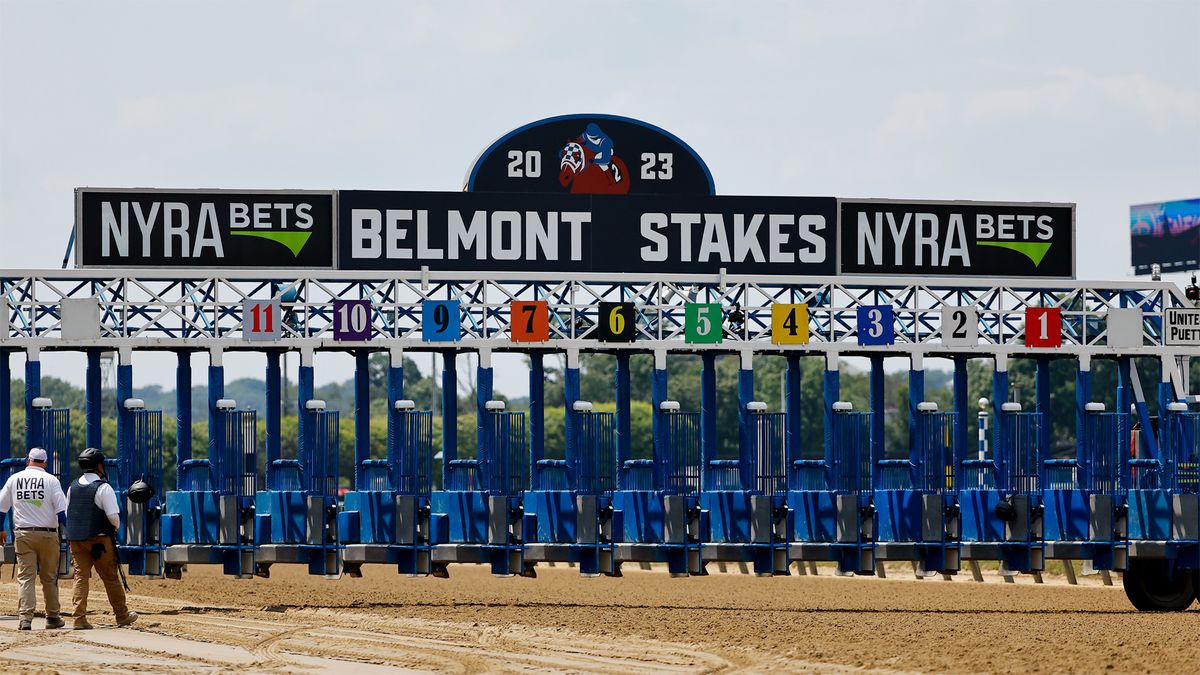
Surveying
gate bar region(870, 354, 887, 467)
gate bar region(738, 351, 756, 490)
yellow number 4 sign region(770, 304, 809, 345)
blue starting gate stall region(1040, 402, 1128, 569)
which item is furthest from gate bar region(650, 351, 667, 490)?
blue starting gate stall region(1040, 402, 1128, 569)

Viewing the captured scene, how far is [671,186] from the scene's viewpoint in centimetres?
2478

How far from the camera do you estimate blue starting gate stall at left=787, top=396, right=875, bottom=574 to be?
23.4 meters

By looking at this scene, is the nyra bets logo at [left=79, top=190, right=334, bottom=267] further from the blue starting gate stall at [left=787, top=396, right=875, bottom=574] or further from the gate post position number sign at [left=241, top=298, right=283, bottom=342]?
the blue starting gate stall at [left=787, top=396, right=875, bottom=574]

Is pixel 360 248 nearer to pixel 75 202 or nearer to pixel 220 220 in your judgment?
pixel 220 220


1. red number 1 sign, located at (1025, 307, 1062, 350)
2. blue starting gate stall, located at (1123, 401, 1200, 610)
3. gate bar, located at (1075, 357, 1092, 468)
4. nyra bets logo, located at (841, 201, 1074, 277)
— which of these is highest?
nyra bets logo, located at (841, 201, 1074, 277)

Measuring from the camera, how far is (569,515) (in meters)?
23.3

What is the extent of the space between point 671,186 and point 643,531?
4.37m

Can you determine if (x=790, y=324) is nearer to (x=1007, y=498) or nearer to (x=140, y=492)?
(x=1007, y=498)

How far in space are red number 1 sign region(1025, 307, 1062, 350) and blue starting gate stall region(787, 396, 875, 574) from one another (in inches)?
92.4

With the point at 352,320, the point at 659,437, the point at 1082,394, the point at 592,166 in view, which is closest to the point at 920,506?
the point at 1082,394

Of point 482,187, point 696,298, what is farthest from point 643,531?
point 482,187

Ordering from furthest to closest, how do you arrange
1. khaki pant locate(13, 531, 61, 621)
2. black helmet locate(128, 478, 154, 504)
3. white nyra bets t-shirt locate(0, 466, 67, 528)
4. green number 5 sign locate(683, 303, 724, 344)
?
1. green number 5 sign locate(683, 303, 724, 344)
2. black helmet locate(128, 478, 154, 504)
3. white nyra bets t-shirt locate(0, 466, 67, 528)
4. khaki pant locate(13, 531, 61, 621)

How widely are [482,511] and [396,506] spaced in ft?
3.24

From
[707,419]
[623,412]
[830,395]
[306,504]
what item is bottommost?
[306,504]
